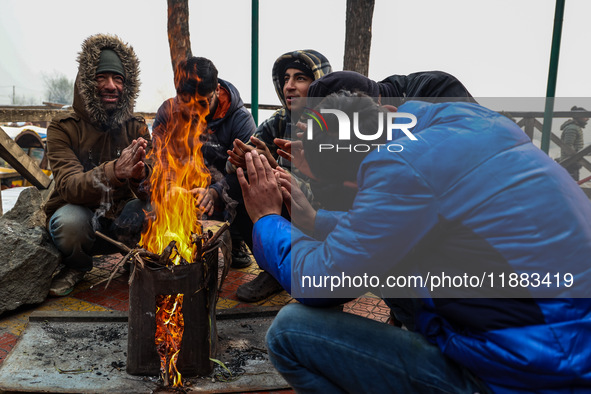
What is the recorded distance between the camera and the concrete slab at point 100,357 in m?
2.67

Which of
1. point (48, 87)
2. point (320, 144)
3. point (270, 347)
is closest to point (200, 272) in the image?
point (270, 347)

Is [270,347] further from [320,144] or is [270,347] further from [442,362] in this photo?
[320,144]

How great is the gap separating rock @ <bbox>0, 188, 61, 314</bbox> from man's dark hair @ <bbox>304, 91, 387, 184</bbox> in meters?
2.95

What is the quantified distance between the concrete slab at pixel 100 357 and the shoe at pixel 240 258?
1.29 metres

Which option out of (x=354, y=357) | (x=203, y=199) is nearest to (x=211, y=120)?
(x=203, y=199)

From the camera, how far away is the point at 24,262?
3.83 m

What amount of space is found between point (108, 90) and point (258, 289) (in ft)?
7.82

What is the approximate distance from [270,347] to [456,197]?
3.55ft

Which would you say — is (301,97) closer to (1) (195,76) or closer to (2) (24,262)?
(1) (195,76)

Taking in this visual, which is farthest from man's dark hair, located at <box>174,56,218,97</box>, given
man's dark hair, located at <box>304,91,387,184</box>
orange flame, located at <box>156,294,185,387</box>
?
man's dark hair, located at <box>304,91,387,184</box>

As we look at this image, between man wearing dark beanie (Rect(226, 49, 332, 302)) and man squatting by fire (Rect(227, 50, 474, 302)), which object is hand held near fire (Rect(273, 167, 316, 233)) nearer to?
man squatting by fire (Rect(227, 50, 474, 302))

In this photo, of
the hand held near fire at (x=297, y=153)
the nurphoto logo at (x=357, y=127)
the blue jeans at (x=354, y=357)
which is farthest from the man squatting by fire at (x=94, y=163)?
the blue jeans at (x=354, y=357)

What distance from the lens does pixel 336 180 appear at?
7.23 feet

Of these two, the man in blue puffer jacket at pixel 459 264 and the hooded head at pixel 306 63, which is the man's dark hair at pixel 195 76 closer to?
the hooded head at pixel 306 63
